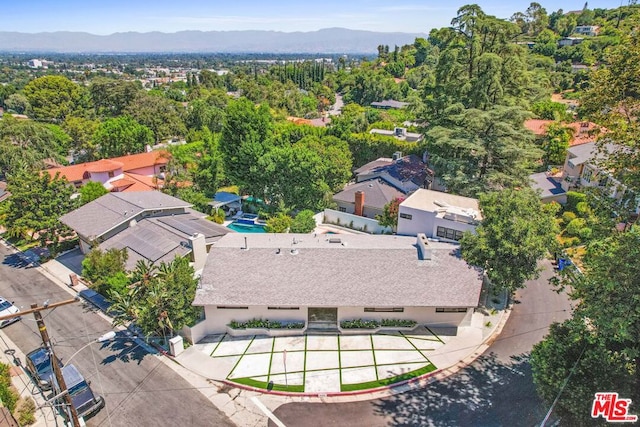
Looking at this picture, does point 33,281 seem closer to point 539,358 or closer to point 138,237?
point 138,237

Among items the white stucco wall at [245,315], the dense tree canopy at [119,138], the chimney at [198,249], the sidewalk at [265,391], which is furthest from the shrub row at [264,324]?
the dense tree canopy at [119,138]

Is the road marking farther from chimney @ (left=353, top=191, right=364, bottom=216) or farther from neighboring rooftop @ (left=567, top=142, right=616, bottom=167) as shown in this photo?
neighboring rooftop @ (left=567, top=142, right=616, bottom=167)

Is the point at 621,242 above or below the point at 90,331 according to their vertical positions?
above

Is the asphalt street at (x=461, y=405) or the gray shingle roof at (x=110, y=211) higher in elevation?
the gray shingle roof at (x=110, y=211)

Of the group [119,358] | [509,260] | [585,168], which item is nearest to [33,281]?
[119,358]

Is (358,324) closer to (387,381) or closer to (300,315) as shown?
(300,315)

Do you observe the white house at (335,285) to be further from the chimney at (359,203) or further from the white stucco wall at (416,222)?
the chimney at (359,203)
